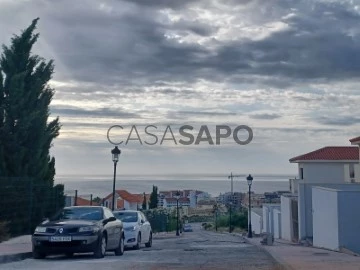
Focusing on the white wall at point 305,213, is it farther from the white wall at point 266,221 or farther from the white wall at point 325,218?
the white wall at point 266,221

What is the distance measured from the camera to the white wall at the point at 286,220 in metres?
A: 37.1

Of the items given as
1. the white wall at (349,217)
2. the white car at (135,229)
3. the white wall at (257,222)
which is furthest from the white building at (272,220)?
the white wall at (349,217)

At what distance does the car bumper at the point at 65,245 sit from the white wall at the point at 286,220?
21076 millimetres

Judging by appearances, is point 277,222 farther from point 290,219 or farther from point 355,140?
point 355,140

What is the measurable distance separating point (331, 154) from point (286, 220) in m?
23.9

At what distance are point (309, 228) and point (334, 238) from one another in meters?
8.33

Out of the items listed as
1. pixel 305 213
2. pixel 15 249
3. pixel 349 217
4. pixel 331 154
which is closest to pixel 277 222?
pixel 305 213

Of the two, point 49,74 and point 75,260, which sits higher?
point 49,74

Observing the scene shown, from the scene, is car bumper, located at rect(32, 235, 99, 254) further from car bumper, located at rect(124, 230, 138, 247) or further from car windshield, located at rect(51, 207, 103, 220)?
car bumper, located at rect(124, 230, 138, 247)

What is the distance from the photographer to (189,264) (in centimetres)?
1555

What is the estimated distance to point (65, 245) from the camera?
17.2 m

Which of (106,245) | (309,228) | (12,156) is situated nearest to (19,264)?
(106,245)

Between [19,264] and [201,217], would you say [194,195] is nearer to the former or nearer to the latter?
[201,217]

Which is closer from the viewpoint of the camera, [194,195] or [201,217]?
[201,217]
